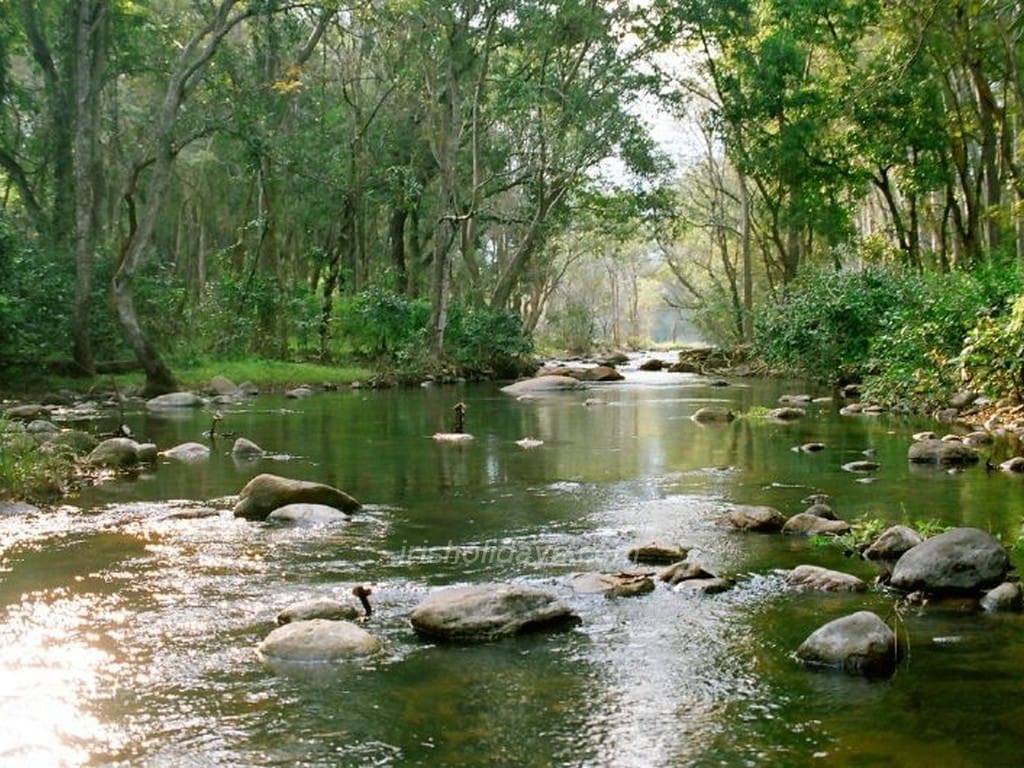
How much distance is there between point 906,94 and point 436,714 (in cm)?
2794

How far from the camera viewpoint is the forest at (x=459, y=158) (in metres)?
22.1

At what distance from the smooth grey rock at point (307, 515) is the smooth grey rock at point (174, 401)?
12.5 m

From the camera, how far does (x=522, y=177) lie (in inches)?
1313

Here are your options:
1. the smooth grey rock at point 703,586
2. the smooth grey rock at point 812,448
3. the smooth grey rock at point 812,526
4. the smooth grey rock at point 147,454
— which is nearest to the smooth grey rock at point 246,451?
the smooth grey rock at point 147,454

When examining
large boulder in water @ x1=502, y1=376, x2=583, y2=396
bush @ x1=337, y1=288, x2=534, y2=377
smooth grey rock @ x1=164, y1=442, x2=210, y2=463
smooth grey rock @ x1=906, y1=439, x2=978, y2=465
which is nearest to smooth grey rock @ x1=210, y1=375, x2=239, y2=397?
bush @ x1=337, y1=288, x2=534, y2=377

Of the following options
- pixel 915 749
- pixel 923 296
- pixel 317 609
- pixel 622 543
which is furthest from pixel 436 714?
pixel 923 296

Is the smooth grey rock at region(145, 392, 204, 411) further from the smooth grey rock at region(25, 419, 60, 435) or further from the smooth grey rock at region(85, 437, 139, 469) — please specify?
the smooth grey rock at region(85, 437, 139, 469)

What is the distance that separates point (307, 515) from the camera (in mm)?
8867

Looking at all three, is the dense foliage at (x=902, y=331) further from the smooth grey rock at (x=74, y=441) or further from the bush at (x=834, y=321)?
the smooth grey rock at (x=74, y=441)

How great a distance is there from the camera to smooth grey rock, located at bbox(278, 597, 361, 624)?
5.81m

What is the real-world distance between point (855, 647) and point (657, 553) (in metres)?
2.47

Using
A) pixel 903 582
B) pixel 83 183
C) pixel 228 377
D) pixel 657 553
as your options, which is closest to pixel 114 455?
pixel 657 553

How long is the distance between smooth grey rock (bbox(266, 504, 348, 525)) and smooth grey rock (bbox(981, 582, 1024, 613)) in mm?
5163

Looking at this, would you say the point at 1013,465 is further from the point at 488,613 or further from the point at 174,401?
the point at 174,401
